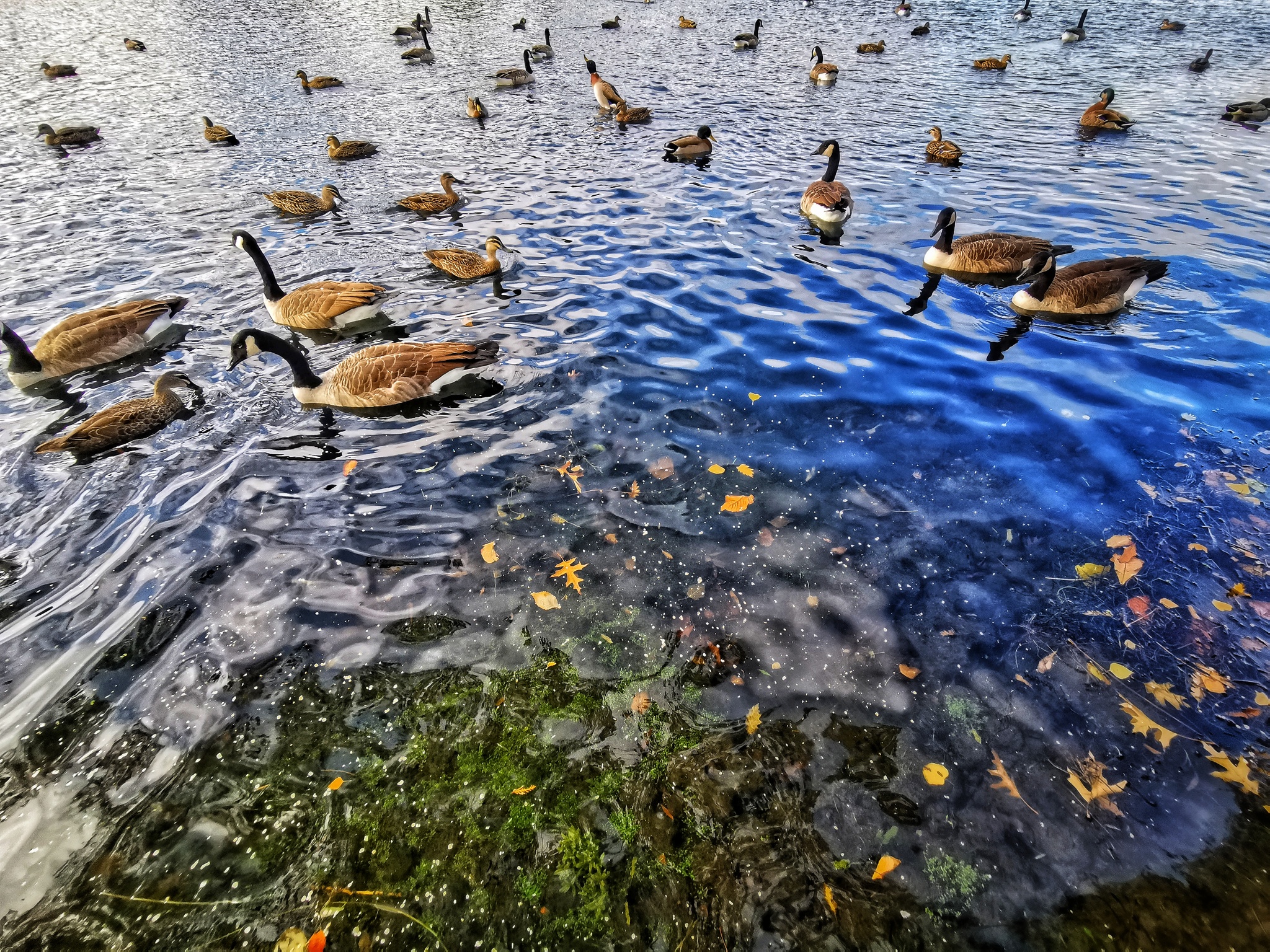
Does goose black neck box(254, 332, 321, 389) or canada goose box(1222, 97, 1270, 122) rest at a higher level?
canada goose box(1222, 97, 1270, 122)

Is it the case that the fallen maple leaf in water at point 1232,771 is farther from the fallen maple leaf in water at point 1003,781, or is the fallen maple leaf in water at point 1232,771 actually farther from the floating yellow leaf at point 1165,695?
the fallen maple leaf in water at point 1003,781

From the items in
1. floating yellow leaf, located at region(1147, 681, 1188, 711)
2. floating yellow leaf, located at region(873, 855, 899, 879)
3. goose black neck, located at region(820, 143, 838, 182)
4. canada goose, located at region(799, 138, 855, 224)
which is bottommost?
floating yellow leaf, located at region(873, 855, 899, 879)

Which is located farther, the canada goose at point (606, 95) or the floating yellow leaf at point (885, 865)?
the canada goose at point (606, 95)

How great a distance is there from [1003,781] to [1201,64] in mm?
28850

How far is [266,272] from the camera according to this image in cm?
932

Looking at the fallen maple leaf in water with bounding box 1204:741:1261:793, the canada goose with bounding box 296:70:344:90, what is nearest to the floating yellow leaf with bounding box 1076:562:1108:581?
the fallen maple leaf in water with bounding box 1204:741:1261:793

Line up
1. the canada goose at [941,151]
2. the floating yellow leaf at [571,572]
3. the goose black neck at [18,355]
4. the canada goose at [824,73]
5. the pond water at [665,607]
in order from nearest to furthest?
1. the pond water at [665,607]
2. the floating yellow leaf at [571,572]
3. the goose black neck at [18,355]
4. the canada goose at [941,151]
5. the canada goose at [824,73]

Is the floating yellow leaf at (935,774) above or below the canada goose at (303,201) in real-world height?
below

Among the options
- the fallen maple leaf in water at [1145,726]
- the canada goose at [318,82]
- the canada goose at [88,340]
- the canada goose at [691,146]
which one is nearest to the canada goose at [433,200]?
the canada goose at [88,340]

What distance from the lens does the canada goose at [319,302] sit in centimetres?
909

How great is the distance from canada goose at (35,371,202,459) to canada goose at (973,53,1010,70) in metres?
27.9

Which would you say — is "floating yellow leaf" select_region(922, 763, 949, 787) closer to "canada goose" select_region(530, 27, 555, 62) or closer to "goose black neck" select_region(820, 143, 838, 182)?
"goose black neck" select_region(820, 143, 838, 182)

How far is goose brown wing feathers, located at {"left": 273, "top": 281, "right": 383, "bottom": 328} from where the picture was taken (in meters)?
9.07

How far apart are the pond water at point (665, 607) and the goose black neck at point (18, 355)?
0.44 m
